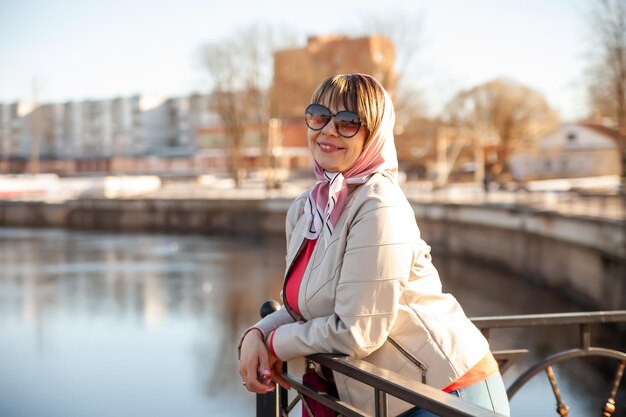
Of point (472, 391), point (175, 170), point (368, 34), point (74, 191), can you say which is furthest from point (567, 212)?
point (175, 170)

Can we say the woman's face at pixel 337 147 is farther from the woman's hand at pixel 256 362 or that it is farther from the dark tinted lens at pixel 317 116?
the woman's hand at pixel 256 362

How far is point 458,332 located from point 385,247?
0.30 meters

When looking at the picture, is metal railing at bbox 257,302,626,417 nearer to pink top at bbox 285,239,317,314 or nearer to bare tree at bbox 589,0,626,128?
pink top at bbox 285,239,317,314

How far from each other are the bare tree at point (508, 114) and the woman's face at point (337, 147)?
65321mm

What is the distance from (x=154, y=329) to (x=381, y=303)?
14459mm

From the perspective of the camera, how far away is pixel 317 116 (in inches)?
78.5

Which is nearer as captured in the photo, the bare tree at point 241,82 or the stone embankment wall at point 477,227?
the stone embankment wall at point 477,227

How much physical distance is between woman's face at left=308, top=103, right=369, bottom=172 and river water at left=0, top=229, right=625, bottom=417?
7.93 metres

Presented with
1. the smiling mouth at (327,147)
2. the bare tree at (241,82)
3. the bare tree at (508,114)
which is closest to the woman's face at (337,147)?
the smiling mouth at (327,147)

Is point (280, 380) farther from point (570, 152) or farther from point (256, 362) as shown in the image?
point (570, 152)

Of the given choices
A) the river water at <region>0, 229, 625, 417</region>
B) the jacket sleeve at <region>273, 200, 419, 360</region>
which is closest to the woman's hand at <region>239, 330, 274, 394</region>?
the jacket sleeve at <region>273, 200, 419, 360</region>

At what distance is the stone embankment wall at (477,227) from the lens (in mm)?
15969

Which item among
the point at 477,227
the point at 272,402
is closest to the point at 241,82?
the point at 477,227

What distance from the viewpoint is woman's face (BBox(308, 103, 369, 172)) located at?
1.95 m
